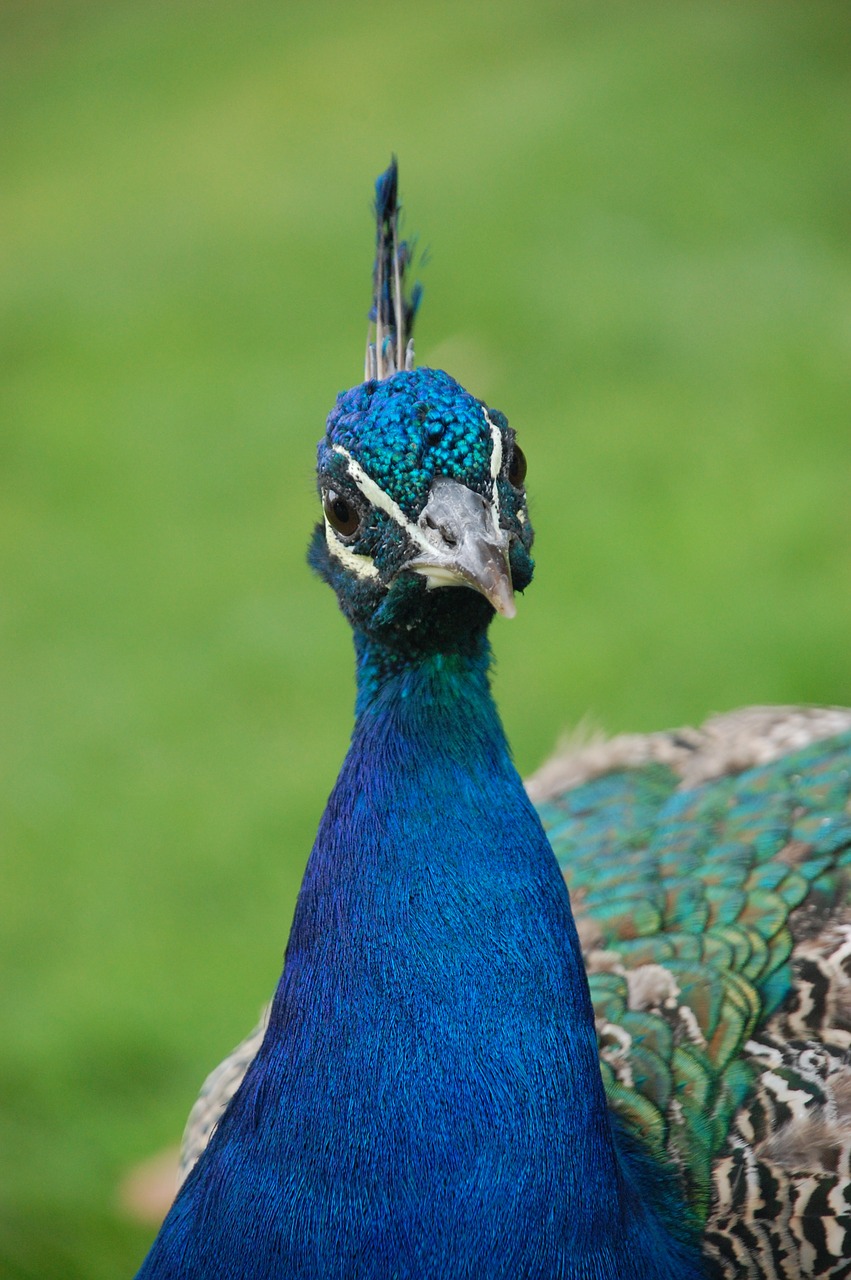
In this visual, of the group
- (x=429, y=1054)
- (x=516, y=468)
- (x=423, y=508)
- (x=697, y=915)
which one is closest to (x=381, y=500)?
(x=423, y=508)

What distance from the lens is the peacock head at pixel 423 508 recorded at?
1.68 metres

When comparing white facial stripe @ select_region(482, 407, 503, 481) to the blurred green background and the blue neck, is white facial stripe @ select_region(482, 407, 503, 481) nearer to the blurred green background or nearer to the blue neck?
the blue neck

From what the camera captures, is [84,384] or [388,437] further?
[84,384]

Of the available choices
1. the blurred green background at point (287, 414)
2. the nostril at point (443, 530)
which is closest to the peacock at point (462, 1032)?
the nostril at point (443, 530)

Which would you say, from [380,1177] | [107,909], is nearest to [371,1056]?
[380,1177]

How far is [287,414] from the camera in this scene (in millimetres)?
5719

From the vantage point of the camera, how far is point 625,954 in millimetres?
2213

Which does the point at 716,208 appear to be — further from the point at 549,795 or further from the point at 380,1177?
the point at 380,1177

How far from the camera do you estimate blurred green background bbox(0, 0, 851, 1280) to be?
3.77 meters

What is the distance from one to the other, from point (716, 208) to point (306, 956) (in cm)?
546

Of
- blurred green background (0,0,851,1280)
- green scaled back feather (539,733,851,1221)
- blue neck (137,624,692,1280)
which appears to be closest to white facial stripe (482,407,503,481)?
blue neck (137,624,692,1280)

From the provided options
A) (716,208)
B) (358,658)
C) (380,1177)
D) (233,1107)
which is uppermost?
(716,208)

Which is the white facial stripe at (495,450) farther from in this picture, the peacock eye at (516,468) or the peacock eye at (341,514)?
the peacock eye at (341,514)

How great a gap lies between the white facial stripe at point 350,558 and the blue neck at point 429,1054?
13cm
